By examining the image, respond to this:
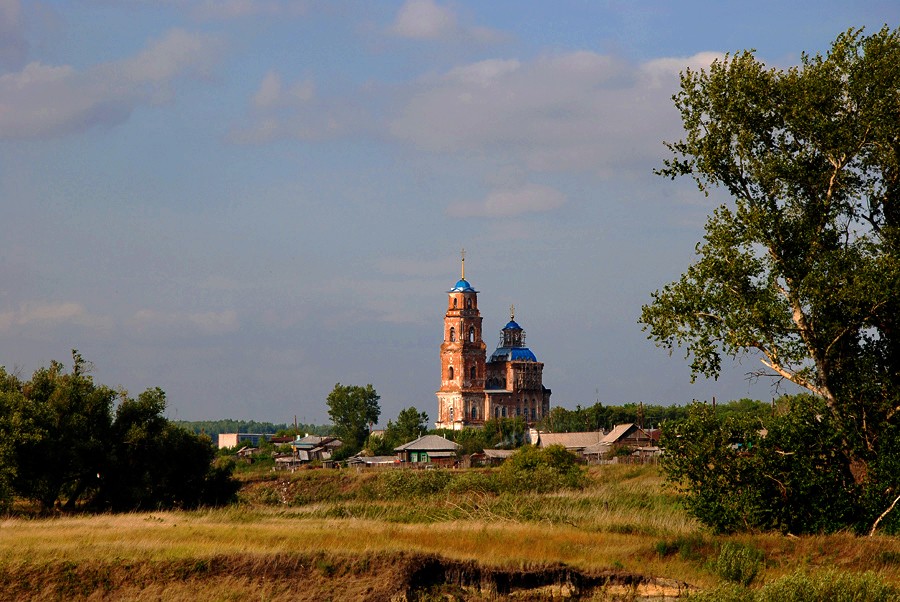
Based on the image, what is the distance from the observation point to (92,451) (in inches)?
1721

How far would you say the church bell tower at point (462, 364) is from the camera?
17850 centimetres

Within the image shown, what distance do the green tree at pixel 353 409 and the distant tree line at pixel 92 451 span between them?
4486 inches

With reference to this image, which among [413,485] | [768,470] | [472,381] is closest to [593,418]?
[472,381]

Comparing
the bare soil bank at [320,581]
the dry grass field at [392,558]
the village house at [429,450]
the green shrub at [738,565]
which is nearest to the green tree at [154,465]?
the dry grass field at [392,558]

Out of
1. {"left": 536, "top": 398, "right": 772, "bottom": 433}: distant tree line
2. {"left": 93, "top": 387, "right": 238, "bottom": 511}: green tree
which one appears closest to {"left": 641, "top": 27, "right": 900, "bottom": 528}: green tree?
{"left": 93, "top": 387, "right": 238, "bottom": 511}: green tree

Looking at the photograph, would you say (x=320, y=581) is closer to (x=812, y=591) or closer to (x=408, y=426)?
(x=812, y=591)

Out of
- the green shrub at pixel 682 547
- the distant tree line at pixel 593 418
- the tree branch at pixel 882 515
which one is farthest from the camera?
the distant tree line at pixel 593 418

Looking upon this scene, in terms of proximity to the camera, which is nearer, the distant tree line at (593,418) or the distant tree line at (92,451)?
the distant tree line at (92,451)

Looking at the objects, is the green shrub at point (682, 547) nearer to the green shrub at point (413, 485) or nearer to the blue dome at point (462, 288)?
the green shrub at point (413, 485)

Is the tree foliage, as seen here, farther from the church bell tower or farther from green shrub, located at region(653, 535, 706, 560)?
the church bell tower

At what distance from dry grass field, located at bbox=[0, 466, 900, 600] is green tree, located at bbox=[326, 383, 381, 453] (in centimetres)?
12801

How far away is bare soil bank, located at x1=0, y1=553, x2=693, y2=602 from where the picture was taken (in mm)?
24172

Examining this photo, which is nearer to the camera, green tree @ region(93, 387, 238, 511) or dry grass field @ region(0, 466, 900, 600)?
dry grass field @ region(0, 466, 900, 600)

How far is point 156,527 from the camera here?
3162 cm
